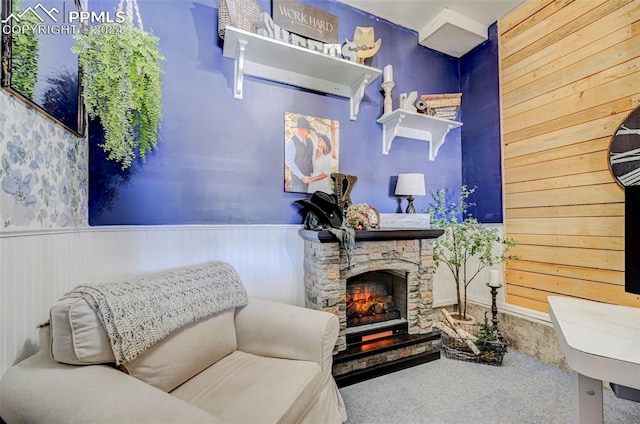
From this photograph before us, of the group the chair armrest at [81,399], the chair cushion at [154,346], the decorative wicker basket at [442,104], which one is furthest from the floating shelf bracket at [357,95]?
the chair armrest at [81,399]

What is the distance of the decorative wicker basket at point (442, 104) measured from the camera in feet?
8.57

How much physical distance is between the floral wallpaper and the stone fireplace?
1.35 m

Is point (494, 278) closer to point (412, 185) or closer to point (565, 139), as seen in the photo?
point (412, 185)

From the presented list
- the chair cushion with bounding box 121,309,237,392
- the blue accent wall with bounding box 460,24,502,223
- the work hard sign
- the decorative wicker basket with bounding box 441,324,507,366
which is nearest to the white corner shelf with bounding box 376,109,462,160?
the blue accent wall with bounding box 460,24,502,223

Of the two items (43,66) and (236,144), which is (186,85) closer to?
(236,144)

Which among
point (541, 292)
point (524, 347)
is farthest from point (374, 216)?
point (524, 347)

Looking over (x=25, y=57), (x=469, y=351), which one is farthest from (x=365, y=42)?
(x=469, y=351)

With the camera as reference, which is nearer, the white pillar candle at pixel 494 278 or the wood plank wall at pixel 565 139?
the wood plank wall at pixel 565 139

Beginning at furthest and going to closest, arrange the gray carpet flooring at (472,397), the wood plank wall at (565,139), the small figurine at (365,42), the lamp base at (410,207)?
the lamp base at (410,207), the small figurine at (365,42), the wood plank wall at (565,139), the gray carpet flooring at (472,397)

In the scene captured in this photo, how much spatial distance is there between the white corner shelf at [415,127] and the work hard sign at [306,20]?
0.81 m

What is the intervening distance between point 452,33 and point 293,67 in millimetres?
1607

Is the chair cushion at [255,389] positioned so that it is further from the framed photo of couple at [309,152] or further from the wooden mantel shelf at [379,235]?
the framed photo of couple at [309,152]

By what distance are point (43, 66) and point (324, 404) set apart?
1945 mm

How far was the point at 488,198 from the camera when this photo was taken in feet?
8.66
